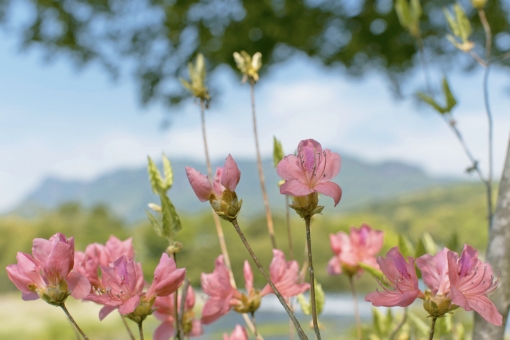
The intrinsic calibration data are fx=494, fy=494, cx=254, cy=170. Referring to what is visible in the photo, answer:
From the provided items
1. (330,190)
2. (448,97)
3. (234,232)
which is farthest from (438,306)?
(234,232)

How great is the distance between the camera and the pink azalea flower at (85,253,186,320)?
1.22 ft

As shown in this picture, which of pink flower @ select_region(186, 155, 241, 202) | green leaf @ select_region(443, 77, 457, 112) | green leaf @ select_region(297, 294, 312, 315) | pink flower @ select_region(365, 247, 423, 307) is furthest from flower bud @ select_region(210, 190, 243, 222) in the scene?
green leaf @ select_region(443, 77, 457, 112)

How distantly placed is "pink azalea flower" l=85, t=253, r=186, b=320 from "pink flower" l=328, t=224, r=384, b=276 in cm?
39

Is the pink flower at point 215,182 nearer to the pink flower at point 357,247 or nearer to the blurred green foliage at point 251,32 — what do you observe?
the pink flower at point 357,247

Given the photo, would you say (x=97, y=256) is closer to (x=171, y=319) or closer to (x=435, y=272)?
(x=171, y=319)

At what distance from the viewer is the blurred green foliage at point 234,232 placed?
3746 mm

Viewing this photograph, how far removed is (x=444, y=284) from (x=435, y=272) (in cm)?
1

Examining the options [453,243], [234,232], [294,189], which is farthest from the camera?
[234,232]

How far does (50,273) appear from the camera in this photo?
1.26 ft

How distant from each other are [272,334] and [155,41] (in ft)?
11.7

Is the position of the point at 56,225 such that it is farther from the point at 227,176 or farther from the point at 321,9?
the point at 227,176

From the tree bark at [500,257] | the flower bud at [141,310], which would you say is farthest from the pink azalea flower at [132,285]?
the tree bark at [500,257]

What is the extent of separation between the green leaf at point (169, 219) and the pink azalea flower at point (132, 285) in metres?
0.04

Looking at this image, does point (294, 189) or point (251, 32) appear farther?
point (251, 32)
